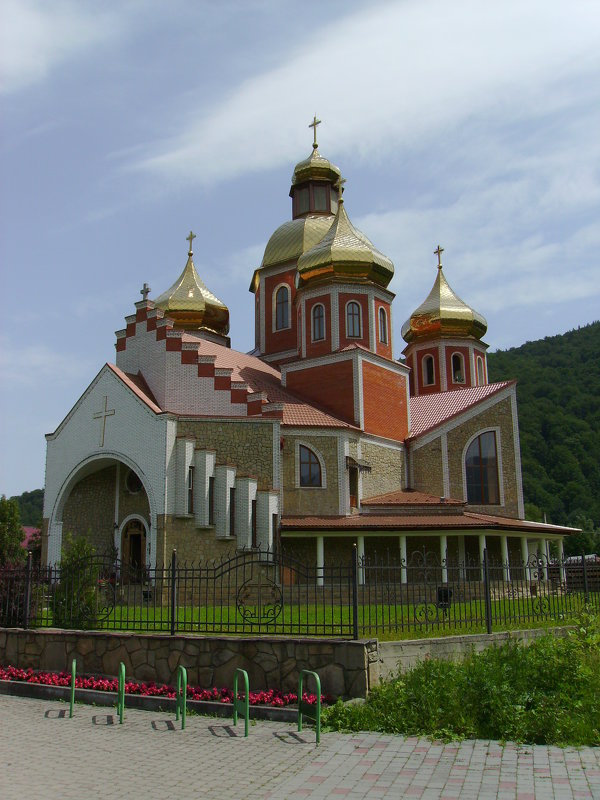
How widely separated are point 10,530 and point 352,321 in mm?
17835

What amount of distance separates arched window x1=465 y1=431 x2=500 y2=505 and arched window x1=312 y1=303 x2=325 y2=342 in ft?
19.6

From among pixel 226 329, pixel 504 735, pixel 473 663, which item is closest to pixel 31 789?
pixel 504 735

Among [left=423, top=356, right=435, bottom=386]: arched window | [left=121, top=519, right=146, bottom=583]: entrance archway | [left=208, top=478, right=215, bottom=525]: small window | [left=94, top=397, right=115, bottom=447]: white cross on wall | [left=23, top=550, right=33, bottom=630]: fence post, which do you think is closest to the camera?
[left=23, top=550, right=33, bottom=630]: fence post

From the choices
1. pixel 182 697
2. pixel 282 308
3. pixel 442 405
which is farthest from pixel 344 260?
pixel 182 697

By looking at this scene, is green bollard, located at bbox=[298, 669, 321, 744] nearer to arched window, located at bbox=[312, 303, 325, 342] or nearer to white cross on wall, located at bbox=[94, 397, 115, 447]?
white cross on wall, located at bbox=[94, 397, 115, 447]

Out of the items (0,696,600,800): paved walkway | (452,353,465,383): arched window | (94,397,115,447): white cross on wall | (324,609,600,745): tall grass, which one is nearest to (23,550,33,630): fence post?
(0,696,600,800): paved walkway

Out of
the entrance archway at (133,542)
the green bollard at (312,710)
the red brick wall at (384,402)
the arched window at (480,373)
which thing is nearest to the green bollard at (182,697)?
the green bollard at (312,710)

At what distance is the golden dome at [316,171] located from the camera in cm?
3108

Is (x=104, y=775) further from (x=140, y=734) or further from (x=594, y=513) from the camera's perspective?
(x=594, y=513)

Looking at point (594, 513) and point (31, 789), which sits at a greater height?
point (594, 513)

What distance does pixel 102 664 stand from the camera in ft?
32.1

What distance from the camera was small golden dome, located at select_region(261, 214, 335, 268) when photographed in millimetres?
29094

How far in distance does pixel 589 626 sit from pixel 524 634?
1.10 meters

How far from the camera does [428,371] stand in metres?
33.0
